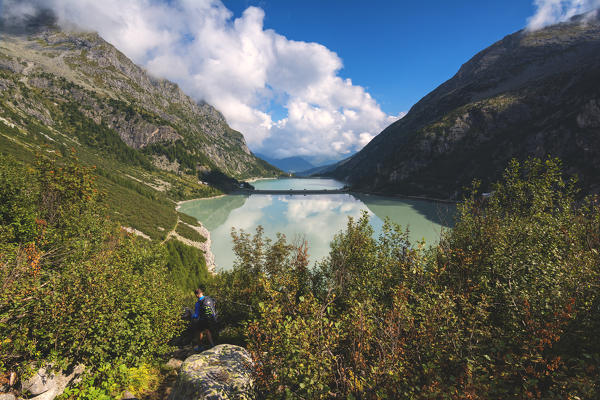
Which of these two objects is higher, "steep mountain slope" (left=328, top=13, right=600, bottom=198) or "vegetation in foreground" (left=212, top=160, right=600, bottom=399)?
"steep mountain slope" (left=328, top=13, right=600, bottom=198)

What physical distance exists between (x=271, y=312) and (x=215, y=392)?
3.10 metres

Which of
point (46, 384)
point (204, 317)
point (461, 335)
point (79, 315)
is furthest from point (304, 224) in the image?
point (461, 335)

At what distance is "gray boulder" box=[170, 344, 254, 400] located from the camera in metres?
6.09

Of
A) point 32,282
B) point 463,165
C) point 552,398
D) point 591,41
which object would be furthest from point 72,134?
point 591,41

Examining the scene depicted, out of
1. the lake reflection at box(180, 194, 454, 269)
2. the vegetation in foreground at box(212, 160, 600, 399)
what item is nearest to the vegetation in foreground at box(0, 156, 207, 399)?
the vegetation in foreground at box(212, 160, 600, 399)

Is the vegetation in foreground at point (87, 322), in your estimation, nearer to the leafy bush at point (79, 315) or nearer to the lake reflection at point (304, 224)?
the leafy bush at point (79, 315)

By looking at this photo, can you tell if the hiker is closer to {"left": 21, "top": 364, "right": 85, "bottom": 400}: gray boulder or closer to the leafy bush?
the leafy bush

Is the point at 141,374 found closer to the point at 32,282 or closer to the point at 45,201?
the point at 32,282

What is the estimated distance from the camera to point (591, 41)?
18625 centimetres

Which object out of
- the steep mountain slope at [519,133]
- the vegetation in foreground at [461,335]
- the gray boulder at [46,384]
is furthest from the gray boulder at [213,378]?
the steep mountain slope at [519,133]

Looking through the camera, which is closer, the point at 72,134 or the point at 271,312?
the point at 271,312

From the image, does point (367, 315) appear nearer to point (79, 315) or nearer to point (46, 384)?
point (79, 315)

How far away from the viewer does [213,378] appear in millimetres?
6684

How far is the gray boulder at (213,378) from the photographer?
20.0 feet
